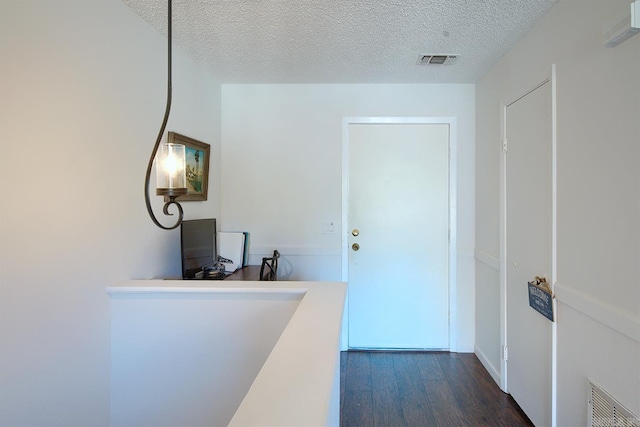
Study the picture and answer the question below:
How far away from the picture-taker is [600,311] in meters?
1.34

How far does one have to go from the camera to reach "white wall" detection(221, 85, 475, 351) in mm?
2854

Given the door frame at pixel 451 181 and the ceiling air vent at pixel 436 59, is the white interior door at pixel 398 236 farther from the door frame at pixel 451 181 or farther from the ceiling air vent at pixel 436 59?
the ceiling air vent at pixel 436 59

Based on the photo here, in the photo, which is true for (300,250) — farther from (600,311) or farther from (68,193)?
(600,311)

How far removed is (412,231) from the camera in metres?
2.88

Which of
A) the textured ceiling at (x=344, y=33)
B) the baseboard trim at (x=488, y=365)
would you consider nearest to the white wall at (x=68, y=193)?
the textured ceiling at (x=344, y=33)

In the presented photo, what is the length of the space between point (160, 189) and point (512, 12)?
2.09 meters

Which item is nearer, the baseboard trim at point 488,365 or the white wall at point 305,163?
the baseboard trim at point 488,365

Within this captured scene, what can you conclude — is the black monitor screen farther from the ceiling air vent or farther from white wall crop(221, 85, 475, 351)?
the ceiling air vent

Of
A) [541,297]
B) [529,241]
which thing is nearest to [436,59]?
[529,241]

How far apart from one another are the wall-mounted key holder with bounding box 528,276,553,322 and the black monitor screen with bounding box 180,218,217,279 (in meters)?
2.10

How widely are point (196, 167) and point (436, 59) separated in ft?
6.62

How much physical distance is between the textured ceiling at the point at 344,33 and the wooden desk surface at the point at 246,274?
164cm

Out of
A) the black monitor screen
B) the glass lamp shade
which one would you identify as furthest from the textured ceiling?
the black monitor screen

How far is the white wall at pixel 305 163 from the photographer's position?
9.36 feet
